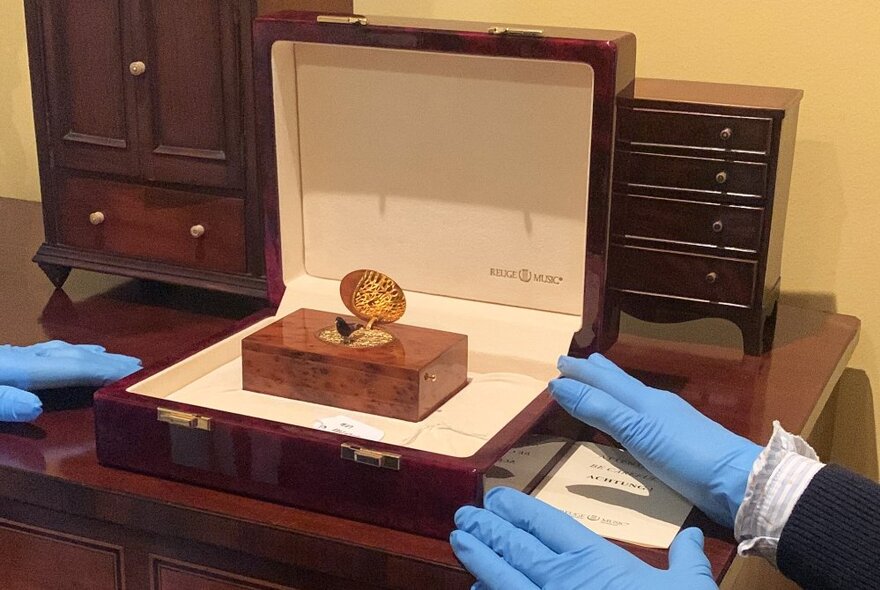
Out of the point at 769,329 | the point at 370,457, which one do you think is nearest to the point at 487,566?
the point at 370,457

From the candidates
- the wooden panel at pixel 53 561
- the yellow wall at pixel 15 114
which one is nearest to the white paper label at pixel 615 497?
the wooden panel at pixel 53 561

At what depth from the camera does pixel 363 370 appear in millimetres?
1022

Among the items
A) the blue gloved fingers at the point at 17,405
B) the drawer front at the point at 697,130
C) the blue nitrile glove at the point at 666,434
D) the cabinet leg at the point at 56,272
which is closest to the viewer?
the blue nitrile glove at the point at 666,434

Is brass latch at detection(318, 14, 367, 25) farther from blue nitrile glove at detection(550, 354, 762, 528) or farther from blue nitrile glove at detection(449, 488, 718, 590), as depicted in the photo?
blue nitrile glove at detection(449, 488, 718, 590)

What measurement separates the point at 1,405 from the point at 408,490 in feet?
1.34

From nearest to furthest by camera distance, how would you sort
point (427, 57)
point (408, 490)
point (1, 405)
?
point (408, 490) < point (1, 405) < point (427, 57)

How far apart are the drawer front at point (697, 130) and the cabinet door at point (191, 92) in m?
0.44

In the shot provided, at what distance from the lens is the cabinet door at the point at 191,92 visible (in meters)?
1.23

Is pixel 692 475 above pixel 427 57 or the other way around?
the other way around

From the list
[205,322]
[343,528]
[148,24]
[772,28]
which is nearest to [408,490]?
[343,528]

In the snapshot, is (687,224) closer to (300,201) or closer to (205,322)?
(300,201)

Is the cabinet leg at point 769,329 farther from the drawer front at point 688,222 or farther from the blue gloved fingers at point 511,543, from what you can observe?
the blue gloved fingers at point 511,543

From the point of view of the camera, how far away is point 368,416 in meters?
1.03

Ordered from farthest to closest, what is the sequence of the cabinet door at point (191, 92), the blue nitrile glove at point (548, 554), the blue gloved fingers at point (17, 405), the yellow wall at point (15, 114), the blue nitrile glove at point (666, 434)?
the yellow wall at point (15, 114) → the cabinet door at point (191, 92) → the blue gloved fingers at point (17, 405) → the blue nitrile glove at point (666, 434) → the blue nitrile glove at point (548, 554)
